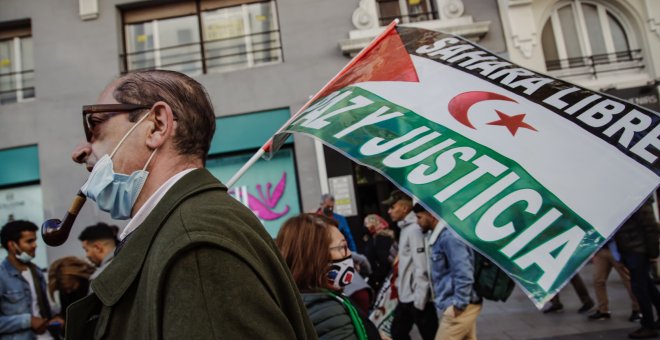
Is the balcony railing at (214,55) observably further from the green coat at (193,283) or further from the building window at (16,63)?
the green coat at (193,283)

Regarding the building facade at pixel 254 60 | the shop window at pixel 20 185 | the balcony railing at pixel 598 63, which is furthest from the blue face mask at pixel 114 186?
the balcony railing at pixel 598 63

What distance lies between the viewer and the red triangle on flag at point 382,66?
7.77 feet

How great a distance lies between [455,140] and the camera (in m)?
1.92

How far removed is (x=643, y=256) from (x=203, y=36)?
10.2 m

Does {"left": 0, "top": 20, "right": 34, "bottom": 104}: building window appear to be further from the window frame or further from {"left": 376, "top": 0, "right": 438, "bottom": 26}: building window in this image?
the window frame

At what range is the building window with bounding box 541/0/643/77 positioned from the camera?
1137cm

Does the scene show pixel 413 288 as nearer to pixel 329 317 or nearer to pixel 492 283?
pixel 492 283

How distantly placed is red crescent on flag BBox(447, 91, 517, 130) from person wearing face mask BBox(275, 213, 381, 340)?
3.50 feet

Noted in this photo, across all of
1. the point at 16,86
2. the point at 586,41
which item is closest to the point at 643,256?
the point at 586,41

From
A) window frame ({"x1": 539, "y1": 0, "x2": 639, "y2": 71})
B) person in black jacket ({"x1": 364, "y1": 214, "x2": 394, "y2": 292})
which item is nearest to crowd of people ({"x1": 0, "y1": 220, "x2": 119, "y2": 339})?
person in black jacket ({"x1": 364, "y1": 214, "x2": 394, "y2": 292})

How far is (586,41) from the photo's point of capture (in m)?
11.4

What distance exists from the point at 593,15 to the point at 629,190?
1215 centimetres

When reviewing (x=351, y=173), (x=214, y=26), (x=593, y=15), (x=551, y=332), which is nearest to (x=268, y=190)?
(x=351, y=173)

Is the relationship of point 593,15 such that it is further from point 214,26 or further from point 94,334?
point 94,334
